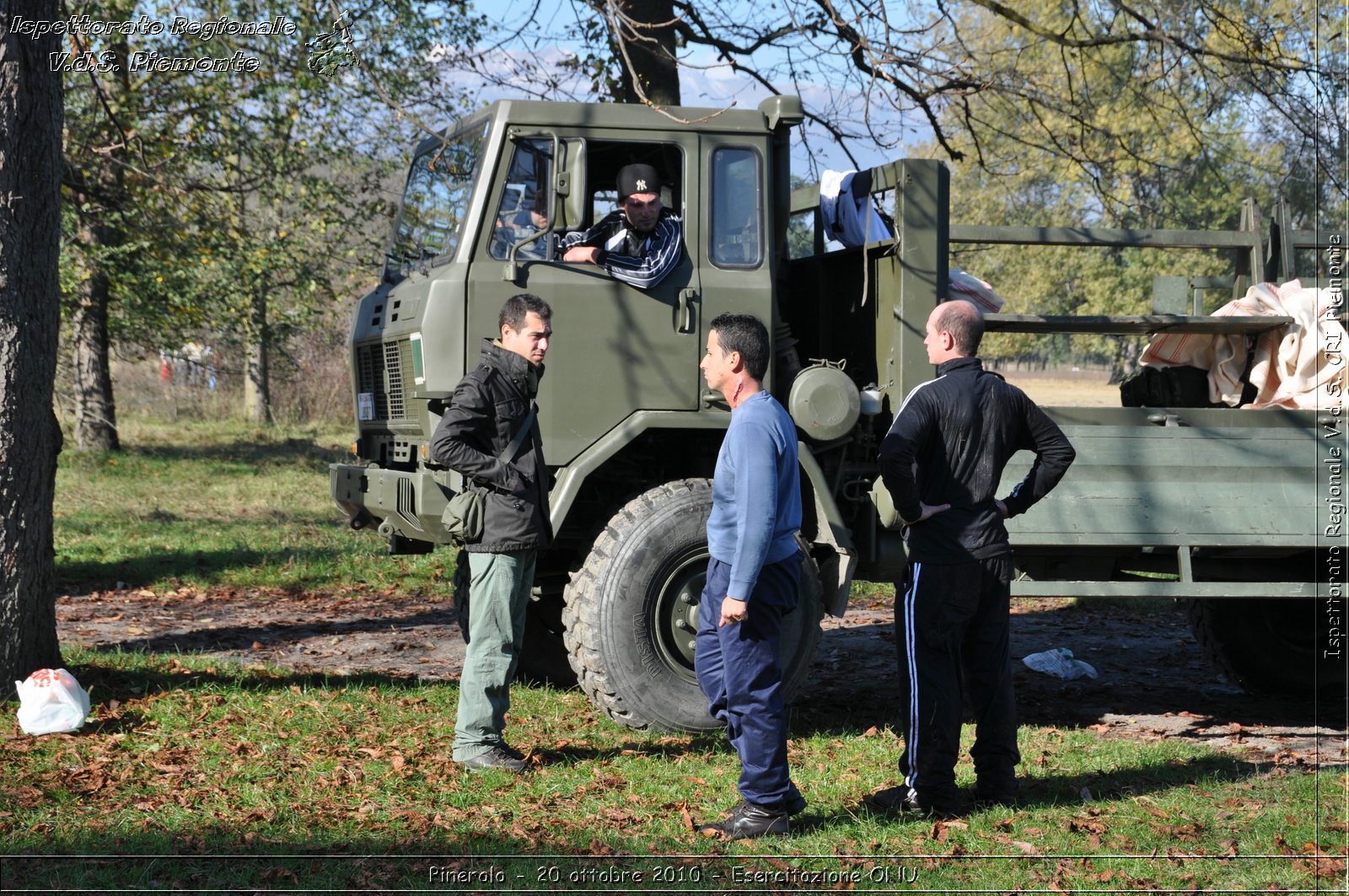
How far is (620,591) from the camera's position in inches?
225

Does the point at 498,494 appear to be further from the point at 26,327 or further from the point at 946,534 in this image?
the point at 26,327

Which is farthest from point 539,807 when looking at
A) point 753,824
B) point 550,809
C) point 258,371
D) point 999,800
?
point 258,371

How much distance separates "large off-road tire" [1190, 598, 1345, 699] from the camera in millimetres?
7574

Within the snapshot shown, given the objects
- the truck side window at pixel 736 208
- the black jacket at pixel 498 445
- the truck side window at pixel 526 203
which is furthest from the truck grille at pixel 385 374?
the truck side window at pixel 736 208

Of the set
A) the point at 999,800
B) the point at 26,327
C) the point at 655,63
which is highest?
the point at 655,63

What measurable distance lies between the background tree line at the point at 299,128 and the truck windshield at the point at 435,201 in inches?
12.6

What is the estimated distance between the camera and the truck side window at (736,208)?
6.09 m

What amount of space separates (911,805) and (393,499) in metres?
2.80

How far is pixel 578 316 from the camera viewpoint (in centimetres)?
589

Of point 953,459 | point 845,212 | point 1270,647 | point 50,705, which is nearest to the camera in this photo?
point 953,459

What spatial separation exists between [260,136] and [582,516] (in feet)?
39.6

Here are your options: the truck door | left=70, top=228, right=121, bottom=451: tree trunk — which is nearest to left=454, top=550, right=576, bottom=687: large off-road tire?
the truck door

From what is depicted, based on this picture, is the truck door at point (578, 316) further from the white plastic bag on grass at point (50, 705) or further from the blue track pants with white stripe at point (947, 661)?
the white plastic bag on grass at point (50, 705)

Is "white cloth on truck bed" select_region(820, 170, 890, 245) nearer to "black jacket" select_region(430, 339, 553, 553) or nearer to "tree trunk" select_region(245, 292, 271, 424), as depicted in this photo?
"black jacket" select_region(430, 339, 553, 553)
